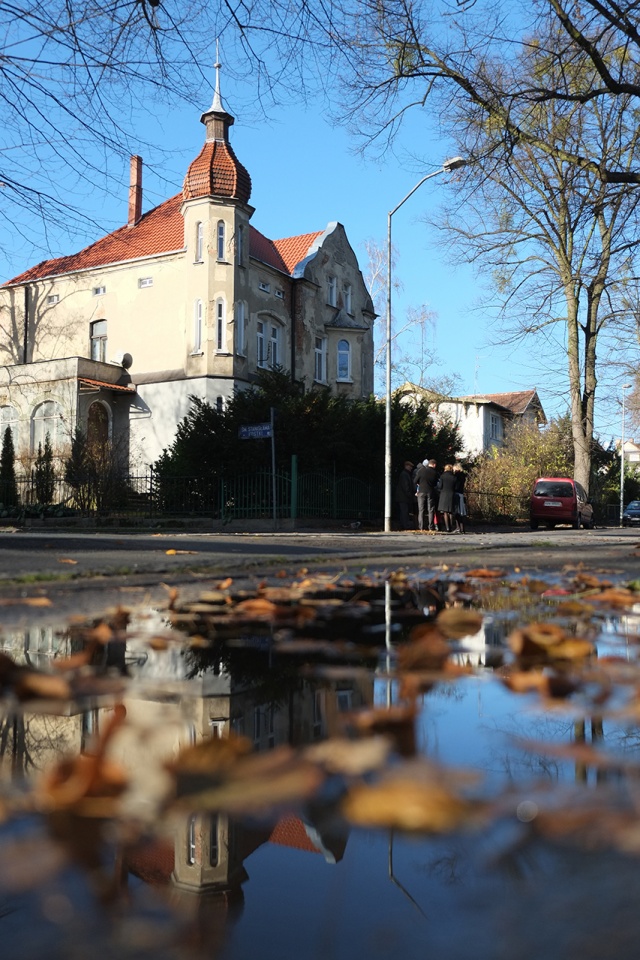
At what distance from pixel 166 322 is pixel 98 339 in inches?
162

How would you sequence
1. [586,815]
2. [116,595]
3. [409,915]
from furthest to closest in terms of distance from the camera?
[116,595], [586,815], [409,915]

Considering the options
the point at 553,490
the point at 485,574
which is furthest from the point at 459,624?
the point at 553,490

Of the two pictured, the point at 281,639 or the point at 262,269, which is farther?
the point at 262,269

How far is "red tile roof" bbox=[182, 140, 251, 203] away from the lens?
106 ft

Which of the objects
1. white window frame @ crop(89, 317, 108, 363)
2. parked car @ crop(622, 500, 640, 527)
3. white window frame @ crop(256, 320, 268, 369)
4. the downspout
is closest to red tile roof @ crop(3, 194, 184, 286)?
the downspout

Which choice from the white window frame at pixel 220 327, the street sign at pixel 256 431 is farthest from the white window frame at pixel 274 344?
the street sign at pixel 256 431

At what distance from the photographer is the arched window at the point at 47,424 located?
33.3 metres

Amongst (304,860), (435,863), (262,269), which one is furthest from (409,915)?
(262,269)

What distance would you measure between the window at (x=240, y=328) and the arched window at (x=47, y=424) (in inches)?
291

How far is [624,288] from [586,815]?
95.3ft

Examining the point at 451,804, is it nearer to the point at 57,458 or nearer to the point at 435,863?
the point at 435,863

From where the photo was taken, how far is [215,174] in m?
32.3

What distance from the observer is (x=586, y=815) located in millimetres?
1106

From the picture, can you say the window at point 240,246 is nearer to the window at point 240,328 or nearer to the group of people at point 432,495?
the window at point 240,328
